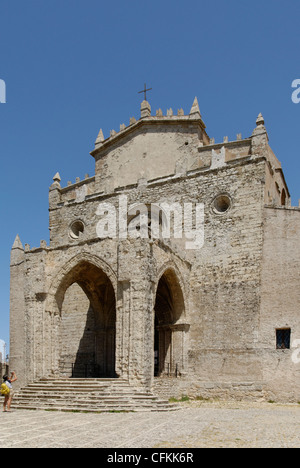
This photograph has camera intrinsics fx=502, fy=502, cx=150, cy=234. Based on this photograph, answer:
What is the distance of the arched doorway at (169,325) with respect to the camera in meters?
19.5

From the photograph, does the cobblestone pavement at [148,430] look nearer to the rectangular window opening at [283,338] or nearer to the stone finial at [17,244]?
the rectangular window opening at [283,338]

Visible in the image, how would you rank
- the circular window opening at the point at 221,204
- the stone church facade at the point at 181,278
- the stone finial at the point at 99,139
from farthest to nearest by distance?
the stone finial at the point at 99,139 < the circular window opening at the point at 221,204 < the stone church facade at the point at 181,278

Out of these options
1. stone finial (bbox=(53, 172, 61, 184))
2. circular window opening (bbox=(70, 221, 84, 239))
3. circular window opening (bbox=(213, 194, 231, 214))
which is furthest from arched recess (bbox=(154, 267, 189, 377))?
stone finial (bbox=(53, 172, 61, 184))

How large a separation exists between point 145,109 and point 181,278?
9.11 m

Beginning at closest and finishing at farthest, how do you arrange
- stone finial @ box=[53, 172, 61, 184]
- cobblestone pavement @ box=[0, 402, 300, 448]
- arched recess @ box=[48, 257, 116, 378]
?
cobblestone pavement @ box=[0, 402, 300, 448], arched recess @ box=[48, 257, 116, 378], stone finial @ box=[53, 172, 61, 184]

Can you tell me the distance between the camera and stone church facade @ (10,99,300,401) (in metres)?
17.1

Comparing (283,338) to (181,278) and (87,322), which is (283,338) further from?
(87,322)

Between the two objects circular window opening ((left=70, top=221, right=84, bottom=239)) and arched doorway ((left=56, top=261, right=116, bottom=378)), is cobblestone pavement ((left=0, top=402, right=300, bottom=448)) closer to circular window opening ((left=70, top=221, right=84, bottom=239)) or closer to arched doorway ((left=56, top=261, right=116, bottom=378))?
arched doorway ((left=56, top=261, right=116, bottom=378))

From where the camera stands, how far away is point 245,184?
64.1 ft

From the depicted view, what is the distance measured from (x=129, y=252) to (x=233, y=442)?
9175 mm

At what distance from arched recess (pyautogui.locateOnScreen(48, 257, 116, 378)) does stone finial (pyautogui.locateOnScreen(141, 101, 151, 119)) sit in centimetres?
824

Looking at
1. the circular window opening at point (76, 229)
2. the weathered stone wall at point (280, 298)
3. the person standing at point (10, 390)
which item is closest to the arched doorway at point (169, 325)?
the weathered stone wall at point (280, 298)

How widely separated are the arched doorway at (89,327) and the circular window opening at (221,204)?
5282 millimetres
